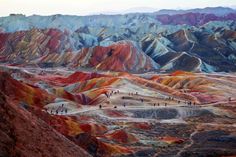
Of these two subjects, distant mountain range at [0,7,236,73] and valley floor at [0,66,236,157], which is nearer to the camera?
valley floor at [0,66,236,157]

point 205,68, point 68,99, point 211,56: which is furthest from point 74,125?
point 211,56

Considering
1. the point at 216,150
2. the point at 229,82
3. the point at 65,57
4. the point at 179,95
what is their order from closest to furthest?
the point at 216,150 < the point at 179,95 < the point at 229,82 < the point at 65,57

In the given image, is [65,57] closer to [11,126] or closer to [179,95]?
[179,95]

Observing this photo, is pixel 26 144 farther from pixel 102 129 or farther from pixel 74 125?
pixel 102 129

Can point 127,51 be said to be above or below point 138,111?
above

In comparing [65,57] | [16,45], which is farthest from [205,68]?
[16,45]

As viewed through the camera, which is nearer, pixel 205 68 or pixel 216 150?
pixel 216 150

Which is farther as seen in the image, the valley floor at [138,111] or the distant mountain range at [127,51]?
the distant mountain range at [127,51]

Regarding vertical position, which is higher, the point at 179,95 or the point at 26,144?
the point at 26,144

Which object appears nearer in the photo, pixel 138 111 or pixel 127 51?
pixel 138 111

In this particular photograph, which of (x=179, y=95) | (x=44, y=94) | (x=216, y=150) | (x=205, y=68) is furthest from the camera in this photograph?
(x=205, y=68)
